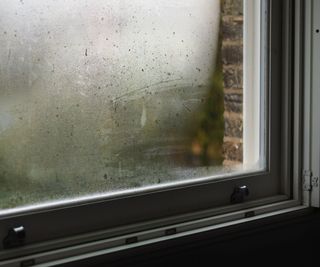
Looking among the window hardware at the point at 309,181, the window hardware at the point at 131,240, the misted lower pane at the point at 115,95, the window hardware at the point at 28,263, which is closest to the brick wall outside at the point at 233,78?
the misted lower pane at the point at 115,95

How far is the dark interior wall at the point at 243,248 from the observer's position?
1.40 meters

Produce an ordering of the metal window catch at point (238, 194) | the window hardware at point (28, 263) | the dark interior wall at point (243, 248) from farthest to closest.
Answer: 1. the metal window catch at point (238, 194)
2. the dark interior wall at point (243, 248)
3. the window hardware at point (28, 263)

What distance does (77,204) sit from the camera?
140 cm

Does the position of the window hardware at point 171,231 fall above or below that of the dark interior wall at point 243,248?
above

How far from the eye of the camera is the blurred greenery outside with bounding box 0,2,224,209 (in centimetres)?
132

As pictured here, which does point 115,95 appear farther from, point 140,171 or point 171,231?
point 171,231

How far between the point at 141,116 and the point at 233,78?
373 mm

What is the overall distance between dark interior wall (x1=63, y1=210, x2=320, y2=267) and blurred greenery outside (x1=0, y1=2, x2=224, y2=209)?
0.63 feet

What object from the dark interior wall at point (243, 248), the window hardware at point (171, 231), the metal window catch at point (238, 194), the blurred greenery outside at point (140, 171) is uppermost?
the blurred greenery outside at point (140, 171)

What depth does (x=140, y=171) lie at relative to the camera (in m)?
1.55

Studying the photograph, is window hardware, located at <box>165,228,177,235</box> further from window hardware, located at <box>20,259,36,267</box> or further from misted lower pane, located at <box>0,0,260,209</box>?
window hardware, located at <box>20,259,36,267</box>

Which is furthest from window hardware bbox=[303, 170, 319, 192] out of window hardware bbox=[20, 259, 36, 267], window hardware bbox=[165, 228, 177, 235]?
window hardware bbox=[20, 259, 36, 267]

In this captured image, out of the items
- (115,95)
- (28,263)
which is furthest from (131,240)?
(115,95)

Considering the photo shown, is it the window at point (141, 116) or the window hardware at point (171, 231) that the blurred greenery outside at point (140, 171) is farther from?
the window hardware at point (171, 231)
